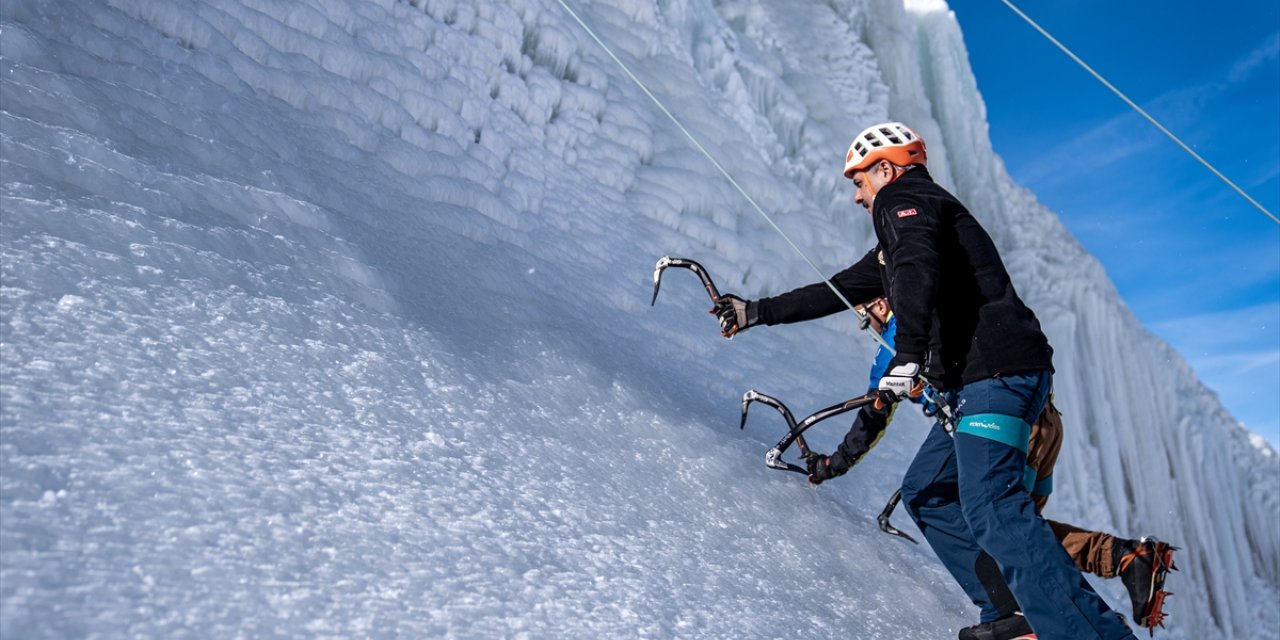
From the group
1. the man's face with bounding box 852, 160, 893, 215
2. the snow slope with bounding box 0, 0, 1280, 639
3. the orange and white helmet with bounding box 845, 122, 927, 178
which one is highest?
the orange and white helmet with bounding box 845, 122, 927, 178

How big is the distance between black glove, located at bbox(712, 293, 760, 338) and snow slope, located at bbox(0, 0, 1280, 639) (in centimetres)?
36

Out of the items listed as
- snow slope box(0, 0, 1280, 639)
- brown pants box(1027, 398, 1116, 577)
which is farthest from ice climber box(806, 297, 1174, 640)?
snow slope box(0, 0, 1280, 639)

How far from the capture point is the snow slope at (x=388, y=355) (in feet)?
5.11

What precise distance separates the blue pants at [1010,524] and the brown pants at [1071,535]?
0.61ft

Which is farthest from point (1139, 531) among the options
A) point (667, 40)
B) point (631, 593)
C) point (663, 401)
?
point (631, 593)

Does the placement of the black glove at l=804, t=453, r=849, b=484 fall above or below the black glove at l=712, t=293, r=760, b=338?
below

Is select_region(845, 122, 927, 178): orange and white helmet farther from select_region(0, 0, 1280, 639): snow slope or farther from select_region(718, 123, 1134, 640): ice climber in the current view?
select_region(0, 0, 1280, 639): snow slope

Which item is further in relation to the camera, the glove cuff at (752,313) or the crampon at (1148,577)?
the glove cuff at (752,313)

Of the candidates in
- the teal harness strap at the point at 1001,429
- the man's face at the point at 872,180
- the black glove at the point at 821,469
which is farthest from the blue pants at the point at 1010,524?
the man's face at the point at 872,180

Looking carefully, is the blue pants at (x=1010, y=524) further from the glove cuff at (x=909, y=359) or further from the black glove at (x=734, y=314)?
the black glove at (x=734, y=314)

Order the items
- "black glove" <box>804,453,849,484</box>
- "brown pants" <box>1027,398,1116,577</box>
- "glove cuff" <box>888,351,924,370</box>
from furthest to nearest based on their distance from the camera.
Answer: "black glove" <box>804,453,849,484</box>, "brown pants" <box>1027,398,1116,577</box>, "glove cuff" <box>888,351,924,370</box>

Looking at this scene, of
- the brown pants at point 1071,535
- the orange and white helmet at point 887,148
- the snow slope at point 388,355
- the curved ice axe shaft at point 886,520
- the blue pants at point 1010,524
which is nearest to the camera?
the snow slope at point 388,355

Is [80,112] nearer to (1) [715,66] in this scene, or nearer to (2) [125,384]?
(2) [125,384]

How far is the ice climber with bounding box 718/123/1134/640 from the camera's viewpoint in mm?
2223
